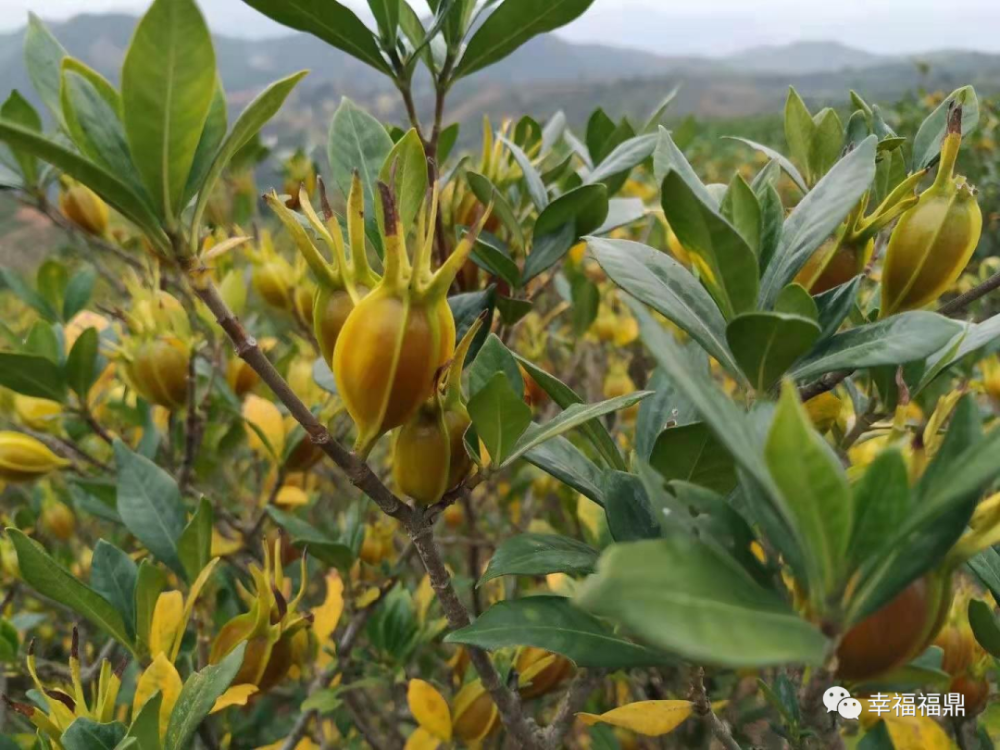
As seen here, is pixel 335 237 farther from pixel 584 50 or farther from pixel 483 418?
pixel 584 50

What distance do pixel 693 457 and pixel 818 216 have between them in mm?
194

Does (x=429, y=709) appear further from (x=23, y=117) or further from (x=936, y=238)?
(x=23, y=117)

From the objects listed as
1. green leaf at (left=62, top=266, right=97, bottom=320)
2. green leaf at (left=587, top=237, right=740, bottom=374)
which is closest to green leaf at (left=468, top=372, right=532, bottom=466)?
green leaf at (left=587, top=237, right=740, bottom=374)

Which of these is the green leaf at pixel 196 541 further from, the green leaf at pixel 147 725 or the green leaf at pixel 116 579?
the green leaf at pixel 147 725

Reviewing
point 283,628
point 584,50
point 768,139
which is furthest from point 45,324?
point 584,50

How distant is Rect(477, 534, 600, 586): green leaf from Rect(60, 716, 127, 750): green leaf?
0.32 meters

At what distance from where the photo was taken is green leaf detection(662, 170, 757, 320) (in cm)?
47

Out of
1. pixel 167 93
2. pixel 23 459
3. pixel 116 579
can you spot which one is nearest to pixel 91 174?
pixel 167 93

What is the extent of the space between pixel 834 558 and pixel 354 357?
1.02 feet

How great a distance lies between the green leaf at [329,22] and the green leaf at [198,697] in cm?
57

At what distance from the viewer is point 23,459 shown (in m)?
1.17

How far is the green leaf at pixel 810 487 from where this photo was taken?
1.16 feet

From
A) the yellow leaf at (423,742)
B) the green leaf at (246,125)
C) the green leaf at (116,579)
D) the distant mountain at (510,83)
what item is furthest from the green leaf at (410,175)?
the distant mountain at (510,83)

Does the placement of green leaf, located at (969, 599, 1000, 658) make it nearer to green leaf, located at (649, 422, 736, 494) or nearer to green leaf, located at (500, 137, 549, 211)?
green leaf, located at (649, 422, 736, 494)
